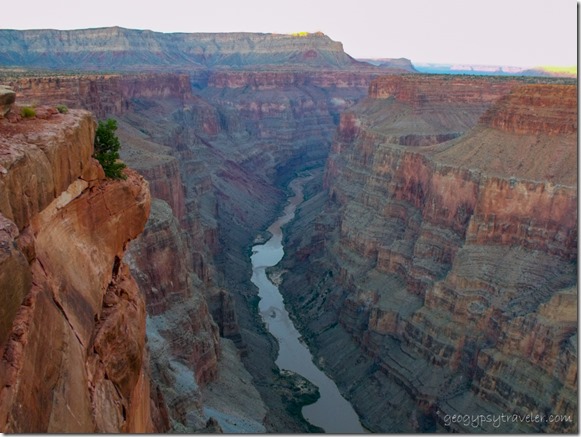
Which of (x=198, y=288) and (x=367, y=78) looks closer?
(x=198, y=288)

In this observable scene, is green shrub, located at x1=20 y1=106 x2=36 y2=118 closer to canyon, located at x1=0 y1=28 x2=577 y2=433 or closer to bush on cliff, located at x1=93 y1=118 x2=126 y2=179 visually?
canyon, located at x1=0 y1=28 x2=577 y2=433

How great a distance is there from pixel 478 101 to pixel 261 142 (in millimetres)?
63291

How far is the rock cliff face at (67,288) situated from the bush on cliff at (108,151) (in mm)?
555

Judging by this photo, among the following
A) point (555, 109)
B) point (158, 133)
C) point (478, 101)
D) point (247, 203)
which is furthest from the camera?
point (247, 203)

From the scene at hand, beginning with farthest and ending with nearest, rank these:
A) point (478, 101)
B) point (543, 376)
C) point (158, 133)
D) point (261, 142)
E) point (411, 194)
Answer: point (261, 142) → point (478, 101) → point (158, 133) → point (411, 194) → point (543, 376)

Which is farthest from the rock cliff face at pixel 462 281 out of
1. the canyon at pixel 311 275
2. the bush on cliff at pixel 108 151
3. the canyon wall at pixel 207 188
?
the bush on cliff at pixel 108 151

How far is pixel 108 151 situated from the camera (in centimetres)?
2236

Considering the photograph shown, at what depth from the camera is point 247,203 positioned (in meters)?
108

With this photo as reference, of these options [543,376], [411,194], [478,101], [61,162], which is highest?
[61,162]

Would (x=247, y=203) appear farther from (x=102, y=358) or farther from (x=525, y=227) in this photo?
(x=102, y=358)

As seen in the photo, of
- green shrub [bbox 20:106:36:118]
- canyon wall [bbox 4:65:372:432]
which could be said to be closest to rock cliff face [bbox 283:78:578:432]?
canyon wall [bbox 4:65:372:432]

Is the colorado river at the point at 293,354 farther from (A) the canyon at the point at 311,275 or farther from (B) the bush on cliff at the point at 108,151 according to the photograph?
(B) the bush on cliff at the point at 108,151

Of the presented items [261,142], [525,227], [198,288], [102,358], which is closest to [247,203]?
[261,142]

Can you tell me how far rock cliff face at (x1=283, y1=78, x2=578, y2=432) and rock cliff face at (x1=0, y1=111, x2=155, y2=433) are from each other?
30.3 m
